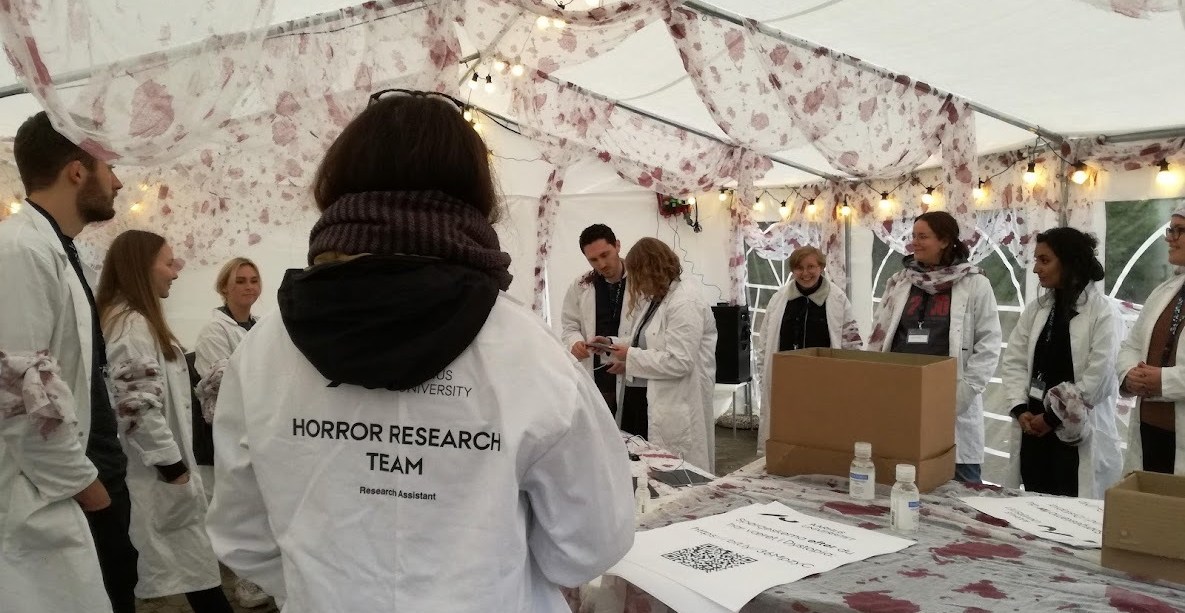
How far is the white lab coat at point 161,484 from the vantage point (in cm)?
230

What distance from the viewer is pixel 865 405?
5.72 feet

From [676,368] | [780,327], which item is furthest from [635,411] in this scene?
[780,327]

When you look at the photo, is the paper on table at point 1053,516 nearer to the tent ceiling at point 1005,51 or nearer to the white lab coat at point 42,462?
the tent ceiling at point 1005,51

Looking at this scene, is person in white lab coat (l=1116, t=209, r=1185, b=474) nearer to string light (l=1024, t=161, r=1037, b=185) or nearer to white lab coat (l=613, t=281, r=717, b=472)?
white lab coat (l=613, t=281, r=717, b=472)

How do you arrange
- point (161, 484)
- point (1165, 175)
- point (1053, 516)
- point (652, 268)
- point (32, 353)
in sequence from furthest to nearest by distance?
point (1165, 175) < point (652, 268) < point (161, 484) < point (1053, 516) < point (32, 353)

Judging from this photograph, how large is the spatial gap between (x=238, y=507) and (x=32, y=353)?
0.79 meters

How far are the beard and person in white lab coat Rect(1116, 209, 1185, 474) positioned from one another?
305 centimetres

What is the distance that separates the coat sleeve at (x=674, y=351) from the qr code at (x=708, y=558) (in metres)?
1.75

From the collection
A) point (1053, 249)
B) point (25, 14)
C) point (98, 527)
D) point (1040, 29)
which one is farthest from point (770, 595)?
point (1040, 29)

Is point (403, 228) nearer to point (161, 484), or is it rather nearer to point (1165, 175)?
point (161, 484)

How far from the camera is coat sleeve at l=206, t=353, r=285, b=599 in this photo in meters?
0.99

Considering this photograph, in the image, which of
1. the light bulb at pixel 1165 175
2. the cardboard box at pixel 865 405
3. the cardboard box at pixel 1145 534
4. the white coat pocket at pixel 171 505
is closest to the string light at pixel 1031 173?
the light bulb at pixel 1165 175

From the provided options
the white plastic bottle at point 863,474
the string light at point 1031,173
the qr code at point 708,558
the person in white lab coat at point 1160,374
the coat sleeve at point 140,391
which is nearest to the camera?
the qr code at point 708,558

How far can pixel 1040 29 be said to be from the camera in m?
2.94
